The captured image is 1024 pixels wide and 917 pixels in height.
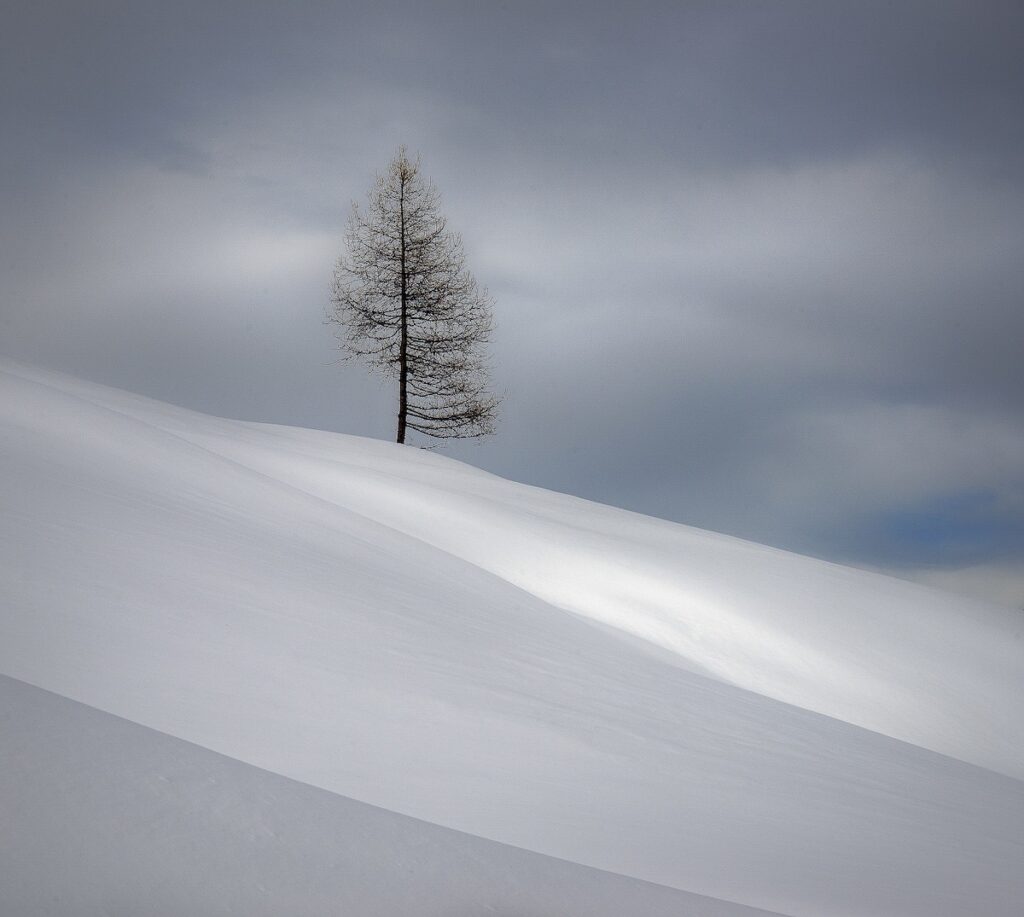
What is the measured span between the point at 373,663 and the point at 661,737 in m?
1.09

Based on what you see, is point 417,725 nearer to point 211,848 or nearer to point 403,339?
point 211,848

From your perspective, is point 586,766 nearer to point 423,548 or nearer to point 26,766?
point 26,766

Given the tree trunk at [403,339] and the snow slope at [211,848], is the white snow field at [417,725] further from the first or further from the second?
the tree trunk at [403,339]

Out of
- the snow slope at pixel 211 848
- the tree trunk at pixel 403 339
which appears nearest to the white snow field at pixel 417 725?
the snow slope at pixel 211 848

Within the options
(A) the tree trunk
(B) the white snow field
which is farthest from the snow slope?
(A) the tree trunk

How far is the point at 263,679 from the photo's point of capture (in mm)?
2559

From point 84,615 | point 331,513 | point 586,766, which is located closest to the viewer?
point 84,615

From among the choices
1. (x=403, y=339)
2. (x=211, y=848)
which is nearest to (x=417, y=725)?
(x=211, y=848)

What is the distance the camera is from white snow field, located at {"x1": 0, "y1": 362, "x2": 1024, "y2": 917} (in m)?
1.51

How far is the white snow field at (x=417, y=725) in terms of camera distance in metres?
1.51

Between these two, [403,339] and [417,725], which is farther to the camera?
[403,339]

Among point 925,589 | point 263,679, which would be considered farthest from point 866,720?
point 263,679

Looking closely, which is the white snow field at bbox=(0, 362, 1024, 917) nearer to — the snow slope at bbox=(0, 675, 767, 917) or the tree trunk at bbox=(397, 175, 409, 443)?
the snow slope at bbox=(0, 675, 767, 917)

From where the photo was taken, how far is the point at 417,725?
2.62 m
